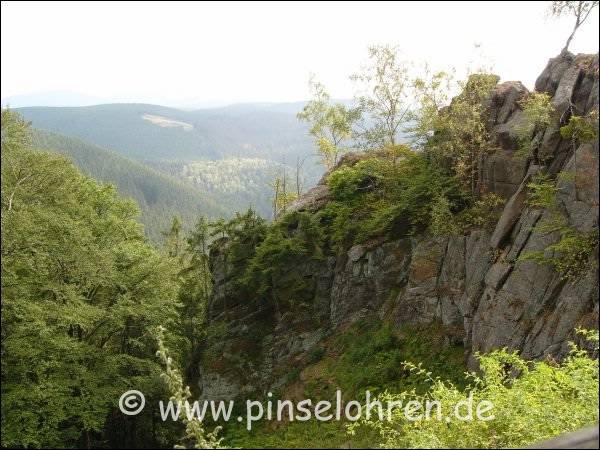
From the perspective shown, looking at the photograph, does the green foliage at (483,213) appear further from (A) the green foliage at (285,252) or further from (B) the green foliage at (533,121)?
(A) the green foliage at (285,252)

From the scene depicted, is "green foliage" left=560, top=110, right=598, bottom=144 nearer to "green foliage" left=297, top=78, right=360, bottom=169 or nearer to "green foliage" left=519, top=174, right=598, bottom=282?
"green foliage" left=519, top=174, right=598, bottom=282

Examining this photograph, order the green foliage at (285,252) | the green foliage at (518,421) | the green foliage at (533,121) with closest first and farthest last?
the green foliage at (518,421), the green foliage at (533,121), the green foliage at (285,252)

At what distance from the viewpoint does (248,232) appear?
26859 millimetres

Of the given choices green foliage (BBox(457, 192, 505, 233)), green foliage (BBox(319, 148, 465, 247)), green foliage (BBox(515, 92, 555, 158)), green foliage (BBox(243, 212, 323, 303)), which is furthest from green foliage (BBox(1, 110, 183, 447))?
green foliage (BBox(515, 92, 555, 158))

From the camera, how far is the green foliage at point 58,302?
15.6m

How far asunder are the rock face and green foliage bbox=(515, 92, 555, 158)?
0.41 metres

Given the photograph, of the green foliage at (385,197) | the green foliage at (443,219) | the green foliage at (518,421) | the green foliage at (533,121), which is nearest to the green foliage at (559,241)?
the green foliage at (533,121)

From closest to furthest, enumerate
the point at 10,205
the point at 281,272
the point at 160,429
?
the point at 10,205, the point at 281,272, the point at 160,429

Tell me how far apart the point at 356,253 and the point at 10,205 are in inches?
570

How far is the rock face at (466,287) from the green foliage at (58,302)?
472cm

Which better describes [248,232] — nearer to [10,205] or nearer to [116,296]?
[116,296]

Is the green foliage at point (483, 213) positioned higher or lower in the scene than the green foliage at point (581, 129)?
lower

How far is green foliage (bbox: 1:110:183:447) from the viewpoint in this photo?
15.6 metres

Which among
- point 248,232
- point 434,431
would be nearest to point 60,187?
point 248,232
